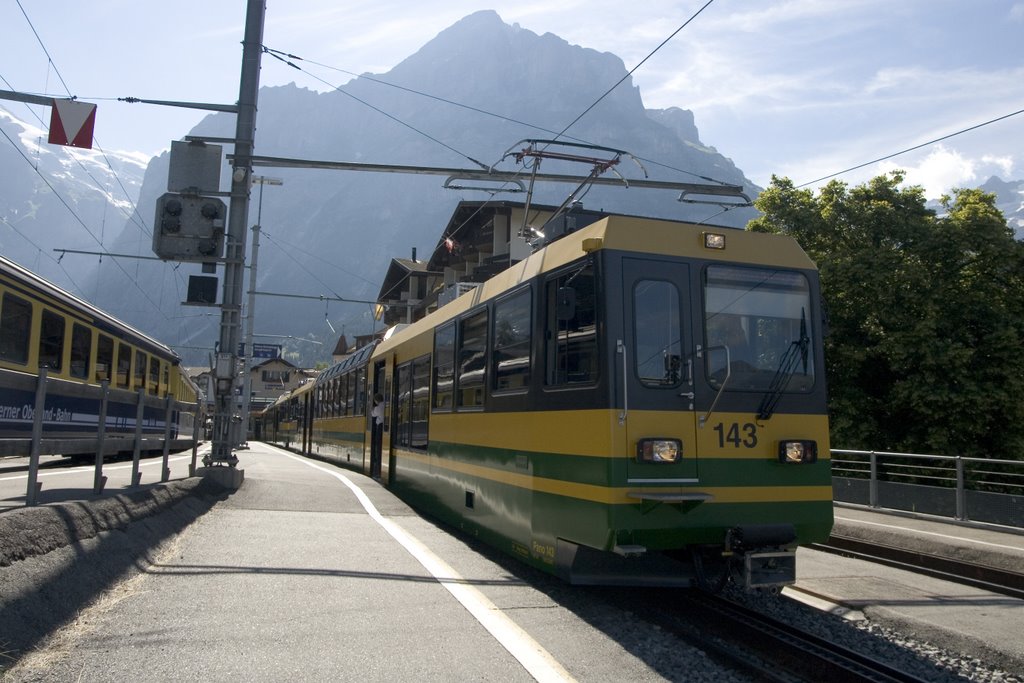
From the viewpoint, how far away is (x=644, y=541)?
5.96 meters

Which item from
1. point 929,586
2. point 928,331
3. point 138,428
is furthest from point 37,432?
point 928,331

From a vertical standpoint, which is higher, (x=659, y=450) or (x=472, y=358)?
(x=472, y=358)

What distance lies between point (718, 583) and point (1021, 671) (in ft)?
6.51

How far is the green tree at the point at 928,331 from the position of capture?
20422mm

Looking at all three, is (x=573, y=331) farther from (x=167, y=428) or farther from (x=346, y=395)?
(x=346, y=395)

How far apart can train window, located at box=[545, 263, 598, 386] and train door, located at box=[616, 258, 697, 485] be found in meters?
0.25

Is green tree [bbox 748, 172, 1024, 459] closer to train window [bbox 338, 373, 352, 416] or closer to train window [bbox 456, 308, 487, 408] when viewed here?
train window [bbox 338, 373, 352, 416]

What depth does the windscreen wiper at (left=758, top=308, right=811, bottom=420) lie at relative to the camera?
21.3 feet

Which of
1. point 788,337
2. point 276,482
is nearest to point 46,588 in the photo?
point 788,337

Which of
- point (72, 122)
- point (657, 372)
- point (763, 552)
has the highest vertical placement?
point (72, 122)

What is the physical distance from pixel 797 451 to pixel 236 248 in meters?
9.65

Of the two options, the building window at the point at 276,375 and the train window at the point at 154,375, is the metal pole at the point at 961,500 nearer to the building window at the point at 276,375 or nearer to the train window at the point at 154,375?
the train window at the point at 154,375

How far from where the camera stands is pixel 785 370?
6645mm

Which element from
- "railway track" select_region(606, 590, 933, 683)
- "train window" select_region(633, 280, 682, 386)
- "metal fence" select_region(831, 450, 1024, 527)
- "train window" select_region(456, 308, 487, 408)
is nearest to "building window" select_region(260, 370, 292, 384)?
"metal fence" select_region(831, 450, 1024, 527)
